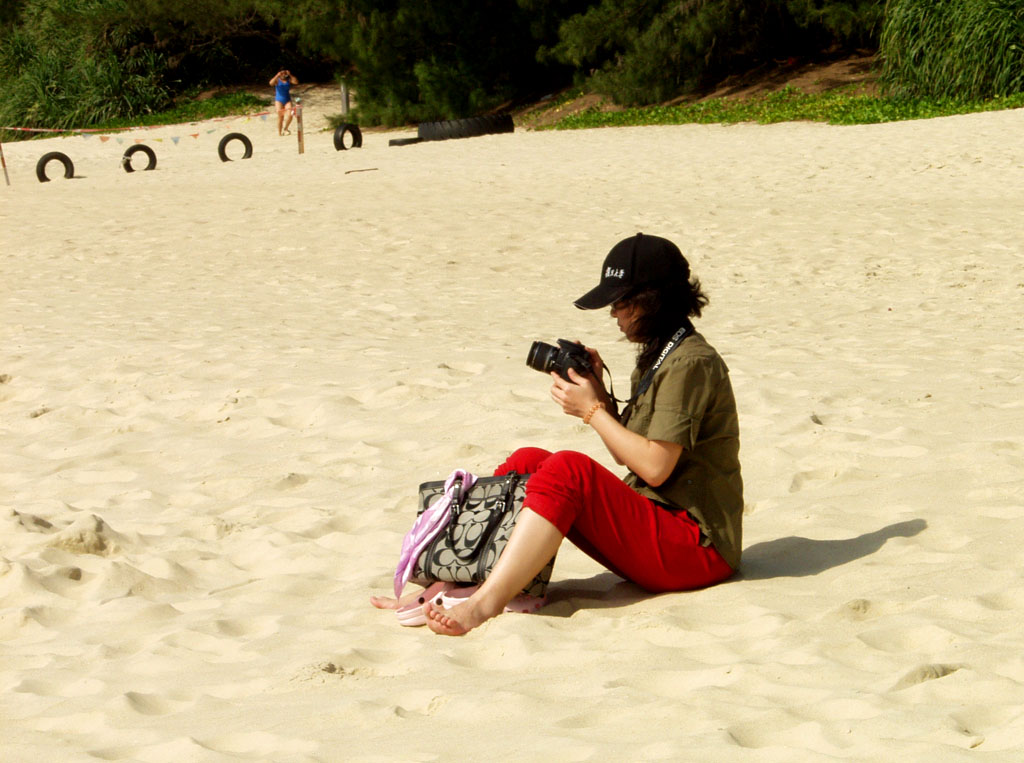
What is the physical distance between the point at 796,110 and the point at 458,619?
20.0 metres

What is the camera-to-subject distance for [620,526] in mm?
3795

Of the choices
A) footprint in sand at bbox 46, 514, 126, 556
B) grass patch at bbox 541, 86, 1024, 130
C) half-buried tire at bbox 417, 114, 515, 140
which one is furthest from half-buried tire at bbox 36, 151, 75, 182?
footprint in sand at bbox 46, 514, 126, 556

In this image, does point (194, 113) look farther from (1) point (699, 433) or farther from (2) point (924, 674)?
(2) point (924, 674)

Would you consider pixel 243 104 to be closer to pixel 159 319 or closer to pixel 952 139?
pixel 952 139

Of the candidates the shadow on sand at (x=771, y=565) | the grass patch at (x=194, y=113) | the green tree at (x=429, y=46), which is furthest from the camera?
the grass patch at (x=194, y=113)

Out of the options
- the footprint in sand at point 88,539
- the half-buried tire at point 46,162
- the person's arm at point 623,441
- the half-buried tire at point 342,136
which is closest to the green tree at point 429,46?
the half-buried tire at point 342,136

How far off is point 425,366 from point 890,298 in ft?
13.0

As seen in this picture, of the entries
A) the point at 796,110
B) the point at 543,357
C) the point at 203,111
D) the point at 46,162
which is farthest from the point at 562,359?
the point at 203,111

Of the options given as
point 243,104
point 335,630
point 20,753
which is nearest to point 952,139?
point 335,630

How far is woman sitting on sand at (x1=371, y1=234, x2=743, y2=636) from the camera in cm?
369

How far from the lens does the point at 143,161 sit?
25125mm

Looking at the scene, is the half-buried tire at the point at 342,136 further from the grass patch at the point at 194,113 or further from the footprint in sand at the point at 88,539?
the footprint in sand at the point at 88,539

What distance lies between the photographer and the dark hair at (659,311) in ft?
12.5

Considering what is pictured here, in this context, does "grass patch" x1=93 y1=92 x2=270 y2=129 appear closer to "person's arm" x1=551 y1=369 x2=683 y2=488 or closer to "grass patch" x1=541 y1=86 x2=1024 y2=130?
"grass patch" x1=541 y1=86 x2=1024 y2=130
